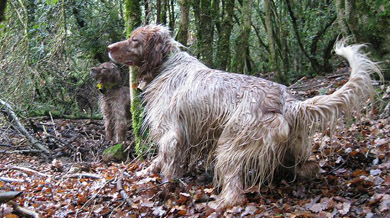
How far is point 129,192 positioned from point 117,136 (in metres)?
4.85

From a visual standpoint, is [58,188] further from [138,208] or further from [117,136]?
[117,136]

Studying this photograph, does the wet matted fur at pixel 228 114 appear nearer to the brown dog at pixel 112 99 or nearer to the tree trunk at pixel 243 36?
the tree trunk at pixel 243 36

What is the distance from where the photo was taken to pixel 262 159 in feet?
12.9

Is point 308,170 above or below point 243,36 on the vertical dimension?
below

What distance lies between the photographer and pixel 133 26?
6273 millimetres

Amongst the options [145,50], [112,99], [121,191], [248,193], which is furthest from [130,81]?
[112,99]

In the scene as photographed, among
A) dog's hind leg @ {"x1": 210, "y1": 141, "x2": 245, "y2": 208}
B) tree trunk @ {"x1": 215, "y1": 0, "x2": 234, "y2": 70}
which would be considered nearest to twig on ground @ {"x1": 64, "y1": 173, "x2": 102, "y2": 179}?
dog's hind leg @ {"x1": 210, "y1": 141, "x2": 245, "y2": 208}

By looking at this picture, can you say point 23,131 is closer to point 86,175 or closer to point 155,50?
point 86,175

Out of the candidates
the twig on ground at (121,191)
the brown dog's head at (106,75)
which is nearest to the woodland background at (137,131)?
the twig on ground at (121,191)

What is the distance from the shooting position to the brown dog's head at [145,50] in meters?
4.98

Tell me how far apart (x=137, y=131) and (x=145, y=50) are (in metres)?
1.74

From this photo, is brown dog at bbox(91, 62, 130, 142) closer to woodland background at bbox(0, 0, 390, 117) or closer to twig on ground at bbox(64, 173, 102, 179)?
woodland background at bbox(0, 0, 390, 117)

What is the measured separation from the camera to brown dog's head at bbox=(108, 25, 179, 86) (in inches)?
196

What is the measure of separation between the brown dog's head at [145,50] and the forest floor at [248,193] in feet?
4.88
